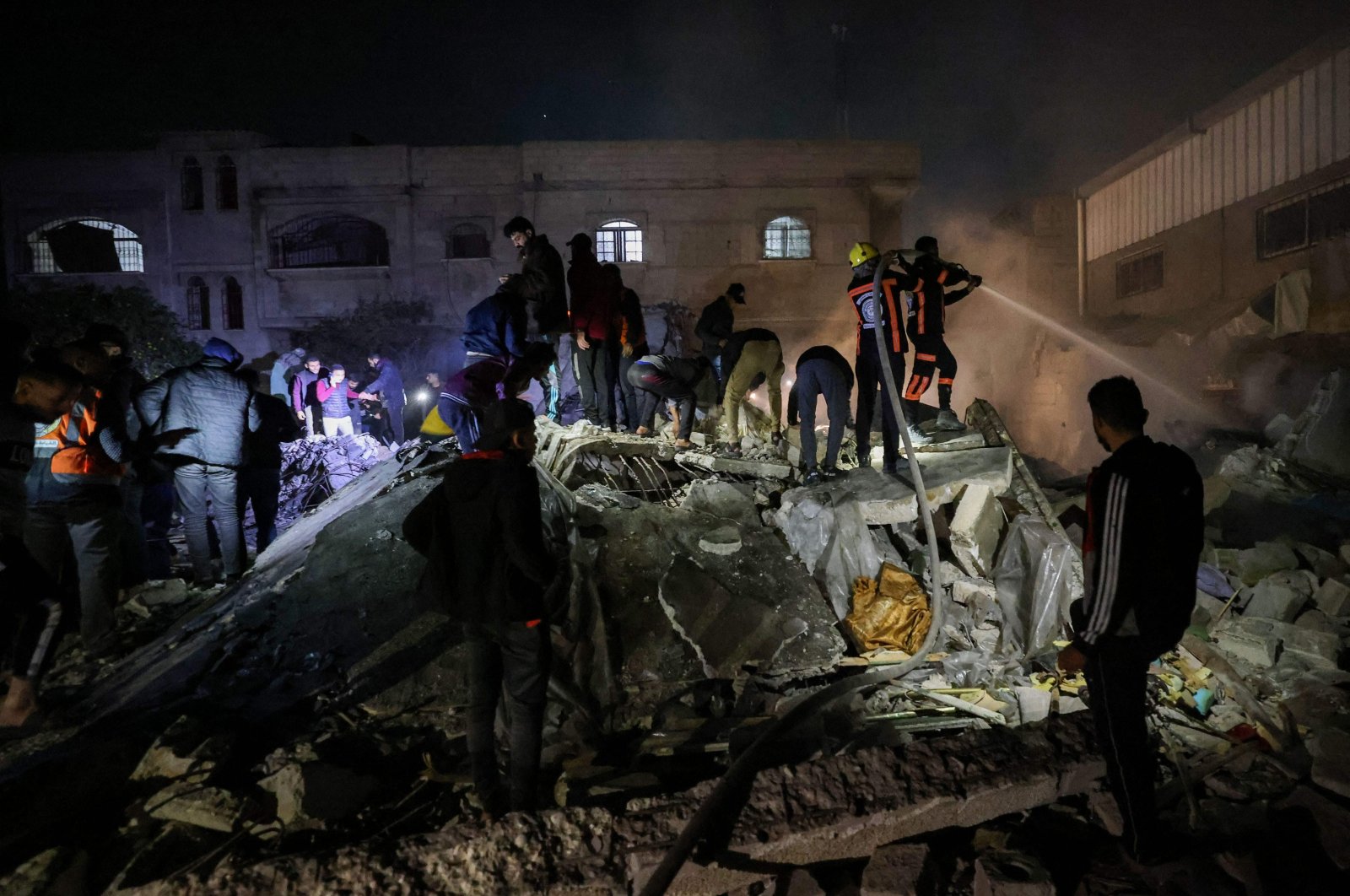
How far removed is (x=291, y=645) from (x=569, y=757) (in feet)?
6.29

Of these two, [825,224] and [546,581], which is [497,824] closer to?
[546,581]

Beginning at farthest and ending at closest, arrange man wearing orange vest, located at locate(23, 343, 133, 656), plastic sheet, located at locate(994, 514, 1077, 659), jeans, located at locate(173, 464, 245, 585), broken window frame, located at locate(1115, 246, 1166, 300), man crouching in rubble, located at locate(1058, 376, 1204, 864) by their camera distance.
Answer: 1. broken window frame, located at locate(1115, 246, 1166, 300)
2. jeans, located at locate(173, 464, 245, 585)
3. plastic sheet, located at locate(994, 514, 1077, 659)
4. man wearing orange vest, located at locate(23, 343, 133, 656)
5. man crouching in rubble, located at locate(1058, 376, 1204, 864)

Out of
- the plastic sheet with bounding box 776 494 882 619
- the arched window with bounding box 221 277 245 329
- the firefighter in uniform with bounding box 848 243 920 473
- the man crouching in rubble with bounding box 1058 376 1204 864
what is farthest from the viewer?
the arched window with bounding box 221 277 245 329

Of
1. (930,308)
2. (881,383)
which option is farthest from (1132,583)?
(930,308)

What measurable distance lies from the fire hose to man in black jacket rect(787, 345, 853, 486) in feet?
3.00

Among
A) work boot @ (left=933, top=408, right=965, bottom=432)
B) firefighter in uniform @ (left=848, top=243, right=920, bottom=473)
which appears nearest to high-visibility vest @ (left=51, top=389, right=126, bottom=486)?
firefighter in uniform @ (left=848, top=243, right=920, bottom=473)

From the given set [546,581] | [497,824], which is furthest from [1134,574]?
[497,824]

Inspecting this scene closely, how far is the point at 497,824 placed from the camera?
97.1 inches

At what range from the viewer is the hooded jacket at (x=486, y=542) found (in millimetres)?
2771

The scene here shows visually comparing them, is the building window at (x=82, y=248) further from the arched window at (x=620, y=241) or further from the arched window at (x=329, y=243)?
the arched window at (x=620, y=241)

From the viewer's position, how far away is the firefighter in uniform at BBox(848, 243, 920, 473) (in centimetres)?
555

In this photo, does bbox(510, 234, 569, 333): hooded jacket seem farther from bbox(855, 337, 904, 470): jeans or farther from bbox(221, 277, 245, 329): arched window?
bbox(221, 277, 245, 329): arched window

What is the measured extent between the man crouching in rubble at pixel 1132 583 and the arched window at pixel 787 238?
56.1 ft

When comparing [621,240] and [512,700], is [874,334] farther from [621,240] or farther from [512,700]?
[621,240]
